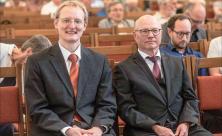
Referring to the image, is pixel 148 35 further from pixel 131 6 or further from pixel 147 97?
pixel 131 6

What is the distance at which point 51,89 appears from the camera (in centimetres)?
286

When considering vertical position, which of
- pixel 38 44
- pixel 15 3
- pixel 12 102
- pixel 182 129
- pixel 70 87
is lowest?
pixel 182 129

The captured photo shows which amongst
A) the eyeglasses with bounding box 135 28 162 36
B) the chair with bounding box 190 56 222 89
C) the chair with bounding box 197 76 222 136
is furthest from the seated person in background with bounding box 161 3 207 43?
the eyeglasses with bounding box 135 28 162 36

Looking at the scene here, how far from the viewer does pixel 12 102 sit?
303cm

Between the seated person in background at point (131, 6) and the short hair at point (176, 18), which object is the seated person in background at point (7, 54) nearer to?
the short hair at point (176, 18)

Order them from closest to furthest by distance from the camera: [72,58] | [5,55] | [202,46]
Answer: [72,58] < [5,55] < [202,46]

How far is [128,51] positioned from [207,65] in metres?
0.89

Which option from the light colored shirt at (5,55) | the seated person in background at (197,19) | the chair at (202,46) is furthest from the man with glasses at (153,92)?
the seated person in background at (197,19)

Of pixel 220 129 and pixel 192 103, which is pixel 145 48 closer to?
pixel 192 103

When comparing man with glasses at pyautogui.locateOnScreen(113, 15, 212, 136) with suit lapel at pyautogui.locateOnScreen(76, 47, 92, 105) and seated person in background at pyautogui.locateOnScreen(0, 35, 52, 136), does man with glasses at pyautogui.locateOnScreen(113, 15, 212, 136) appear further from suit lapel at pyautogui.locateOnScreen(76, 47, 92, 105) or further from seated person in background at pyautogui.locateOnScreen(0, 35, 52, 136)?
seated person in background at pyautogui.locateOnScreen(0, 35, 52, 136)

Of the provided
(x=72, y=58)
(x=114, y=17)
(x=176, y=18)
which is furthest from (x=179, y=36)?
(x=114, y=17)

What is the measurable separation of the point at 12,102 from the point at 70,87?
0.41m

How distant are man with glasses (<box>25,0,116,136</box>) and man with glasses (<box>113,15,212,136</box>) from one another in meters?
0.11

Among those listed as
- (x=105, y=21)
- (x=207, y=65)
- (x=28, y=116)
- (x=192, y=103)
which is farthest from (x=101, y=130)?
(x=105, y=21)
